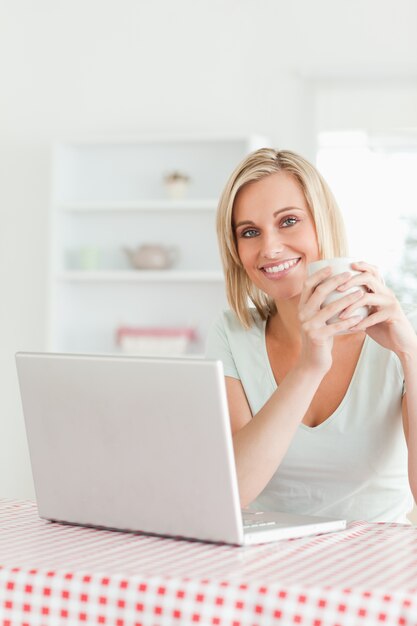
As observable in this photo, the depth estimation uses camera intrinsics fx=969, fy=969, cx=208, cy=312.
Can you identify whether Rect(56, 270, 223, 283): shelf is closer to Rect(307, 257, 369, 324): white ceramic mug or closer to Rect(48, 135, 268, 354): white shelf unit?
Rect(48, 135, 268, 354): white shelf unit

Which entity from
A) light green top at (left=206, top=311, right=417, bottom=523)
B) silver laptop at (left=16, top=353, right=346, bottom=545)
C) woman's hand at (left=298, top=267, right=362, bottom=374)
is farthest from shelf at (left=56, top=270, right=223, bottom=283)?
silver laptop at (left=16, top=353, right=346, bottom=545)

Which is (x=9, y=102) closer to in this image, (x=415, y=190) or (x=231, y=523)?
(x=415, y=190)

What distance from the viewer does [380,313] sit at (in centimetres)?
144

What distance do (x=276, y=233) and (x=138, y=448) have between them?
69 cm

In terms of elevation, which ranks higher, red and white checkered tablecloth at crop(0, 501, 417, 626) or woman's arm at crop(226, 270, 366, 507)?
woman's arm at crop(226, 270, 366, 507)

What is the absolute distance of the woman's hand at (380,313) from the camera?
1.38 metres

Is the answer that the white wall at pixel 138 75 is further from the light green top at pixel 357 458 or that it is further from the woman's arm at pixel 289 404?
the woman's arm at pixel 289 404

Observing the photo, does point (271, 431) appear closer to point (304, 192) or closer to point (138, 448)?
point (138, 448)

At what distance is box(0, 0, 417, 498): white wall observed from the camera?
3963 mm

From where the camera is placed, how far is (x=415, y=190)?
4.00 meters

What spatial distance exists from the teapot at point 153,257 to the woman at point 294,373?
1.99 m

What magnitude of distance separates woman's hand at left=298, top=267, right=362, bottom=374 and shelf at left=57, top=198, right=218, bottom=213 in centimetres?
245

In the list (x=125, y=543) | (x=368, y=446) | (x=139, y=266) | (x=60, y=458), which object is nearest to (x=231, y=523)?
(x=125, y=543)

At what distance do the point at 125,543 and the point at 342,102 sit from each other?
310cm
